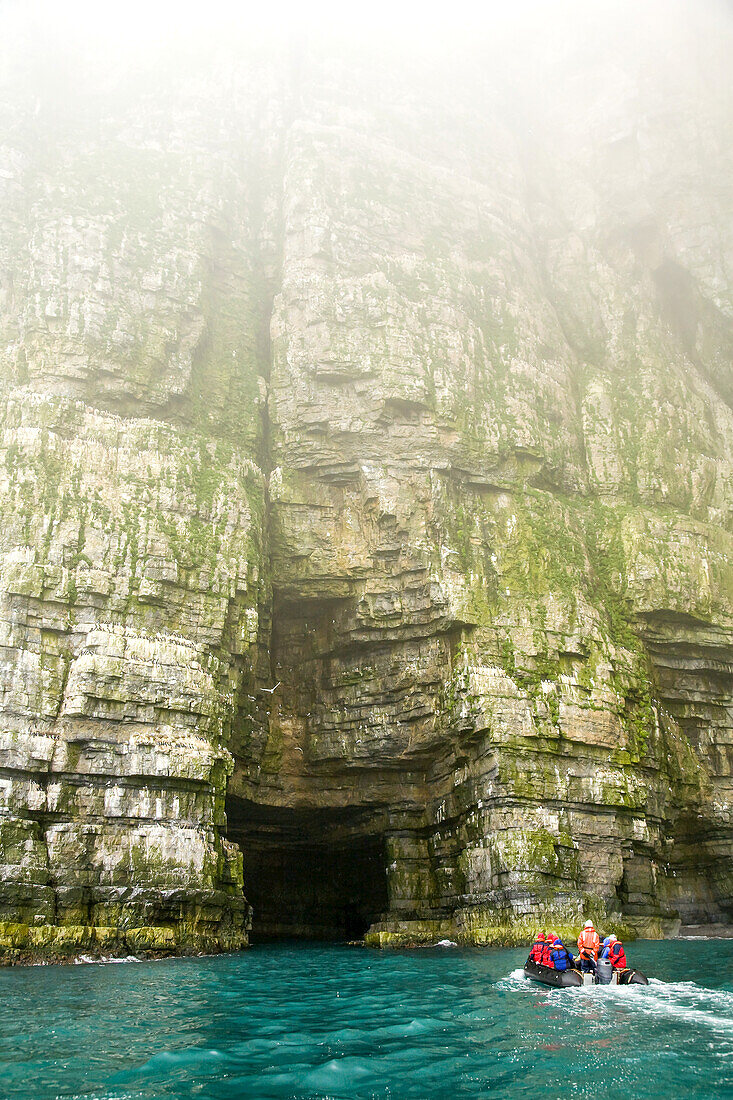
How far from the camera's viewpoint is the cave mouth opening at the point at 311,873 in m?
40.3

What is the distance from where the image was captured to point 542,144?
62.5 metres

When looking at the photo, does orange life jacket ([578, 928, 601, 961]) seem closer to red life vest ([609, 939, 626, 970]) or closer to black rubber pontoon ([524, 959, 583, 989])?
red life vest ([609, 939, 626, 970])

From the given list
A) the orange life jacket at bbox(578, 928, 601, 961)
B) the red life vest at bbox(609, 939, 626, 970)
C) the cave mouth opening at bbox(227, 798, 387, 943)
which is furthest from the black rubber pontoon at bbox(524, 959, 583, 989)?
the cave mouth opening at bbox(227, 798, 387, 943)

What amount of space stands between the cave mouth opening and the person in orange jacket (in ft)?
64.6

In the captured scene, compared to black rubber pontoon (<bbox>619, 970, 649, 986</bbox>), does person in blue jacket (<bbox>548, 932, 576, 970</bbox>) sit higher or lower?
higher

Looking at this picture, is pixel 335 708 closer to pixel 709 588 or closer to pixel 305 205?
pixel 709 588

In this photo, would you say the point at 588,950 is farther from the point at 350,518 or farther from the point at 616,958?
the point at 350,518

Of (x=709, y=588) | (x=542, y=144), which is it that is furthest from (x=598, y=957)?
(x=542, y=144)

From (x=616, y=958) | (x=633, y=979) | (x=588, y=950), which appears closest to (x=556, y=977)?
(x=588, y=950)

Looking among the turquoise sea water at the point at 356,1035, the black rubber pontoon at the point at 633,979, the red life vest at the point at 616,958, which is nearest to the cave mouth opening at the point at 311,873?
the turquoise sea water at the point at 356,1035

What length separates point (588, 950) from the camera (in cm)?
2038

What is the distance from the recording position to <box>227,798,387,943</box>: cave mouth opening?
4028 centimetres

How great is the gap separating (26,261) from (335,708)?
25787mm

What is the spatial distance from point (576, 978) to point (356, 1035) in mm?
7960
